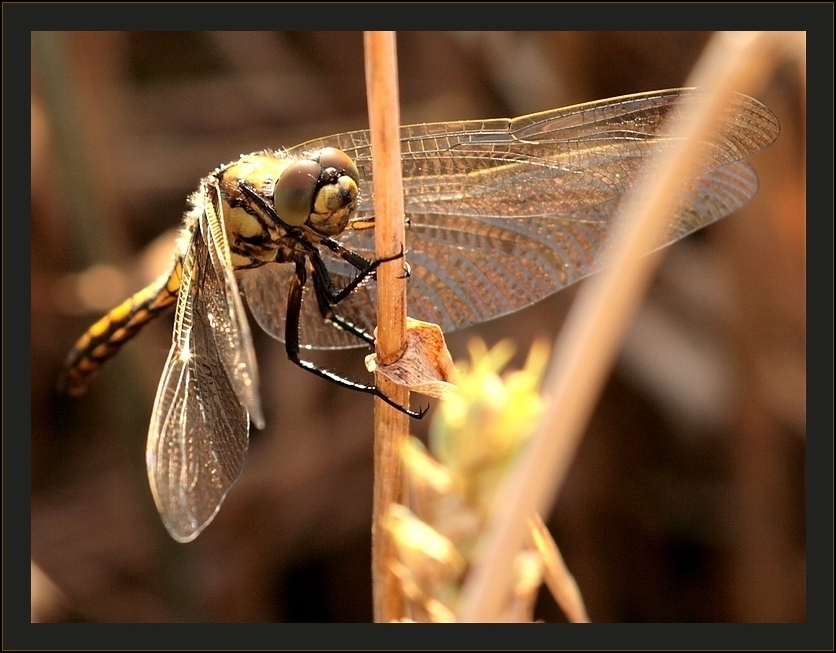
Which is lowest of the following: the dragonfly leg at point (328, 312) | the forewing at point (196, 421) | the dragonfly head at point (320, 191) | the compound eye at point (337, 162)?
the forewing at point (196, 421)

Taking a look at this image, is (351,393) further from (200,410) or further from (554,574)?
(554,574)

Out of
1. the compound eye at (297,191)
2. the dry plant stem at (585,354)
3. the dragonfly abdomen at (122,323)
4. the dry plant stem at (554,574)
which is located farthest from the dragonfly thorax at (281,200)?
the dry plant stem at (585,354)

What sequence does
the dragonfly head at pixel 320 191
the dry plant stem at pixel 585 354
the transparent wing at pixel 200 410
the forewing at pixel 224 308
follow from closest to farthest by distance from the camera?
1. the dry plant stem at pixel 585 354
2. the forewing at pixel 224 308
3. the transparent wing at pixel 200 410
4. the dragonfly head at pixel 320 191

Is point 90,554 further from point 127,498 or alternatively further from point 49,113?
point 49,113

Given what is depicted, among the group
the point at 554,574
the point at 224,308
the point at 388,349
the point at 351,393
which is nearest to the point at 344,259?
the point at 224,308

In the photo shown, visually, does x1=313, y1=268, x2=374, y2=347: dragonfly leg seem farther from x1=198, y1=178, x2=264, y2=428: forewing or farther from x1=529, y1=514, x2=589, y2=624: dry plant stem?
x1=529, y1=514, x2=589, y2=624: dry plant stem

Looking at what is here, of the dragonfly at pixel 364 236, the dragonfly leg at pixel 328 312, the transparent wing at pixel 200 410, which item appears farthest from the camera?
the dragonfly leg at pixel 328 312

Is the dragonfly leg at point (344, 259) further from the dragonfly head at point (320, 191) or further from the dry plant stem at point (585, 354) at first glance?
the dry plant stem at point (585, 354)
